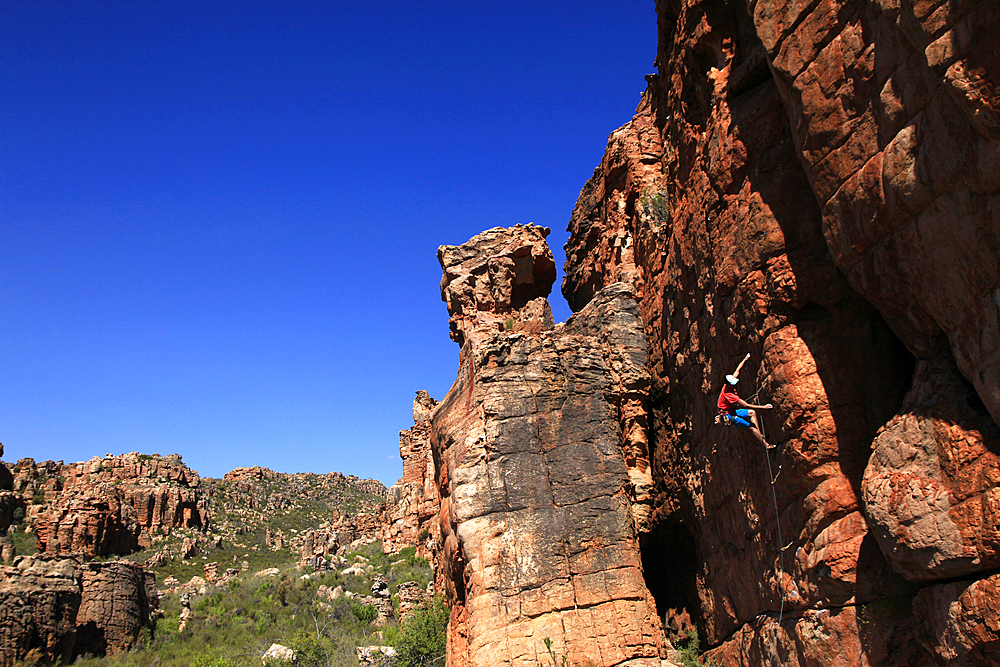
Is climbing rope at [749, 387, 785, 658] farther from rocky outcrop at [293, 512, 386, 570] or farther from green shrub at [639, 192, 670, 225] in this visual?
rocky outcrop at [293, 512, 386, 570]

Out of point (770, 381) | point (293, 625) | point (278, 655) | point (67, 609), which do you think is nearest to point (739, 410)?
point (770, 381)

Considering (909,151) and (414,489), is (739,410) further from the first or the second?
(414,489)

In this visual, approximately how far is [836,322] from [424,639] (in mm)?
14526

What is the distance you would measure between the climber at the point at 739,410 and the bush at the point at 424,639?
39.3 feet

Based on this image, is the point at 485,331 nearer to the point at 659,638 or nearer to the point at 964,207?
the point at 659,638

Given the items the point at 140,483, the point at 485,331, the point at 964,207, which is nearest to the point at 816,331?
the point at 964,207

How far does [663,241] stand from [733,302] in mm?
4544

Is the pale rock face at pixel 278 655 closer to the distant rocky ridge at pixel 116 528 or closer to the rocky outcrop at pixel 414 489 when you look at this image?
the distant rocky ridge at pixel 116 528

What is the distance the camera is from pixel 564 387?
13445 mm

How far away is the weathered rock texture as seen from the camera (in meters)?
6.03

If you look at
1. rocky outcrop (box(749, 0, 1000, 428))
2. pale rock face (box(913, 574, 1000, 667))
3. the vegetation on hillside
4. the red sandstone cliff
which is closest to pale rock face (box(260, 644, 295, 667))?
the vegetation on hillside

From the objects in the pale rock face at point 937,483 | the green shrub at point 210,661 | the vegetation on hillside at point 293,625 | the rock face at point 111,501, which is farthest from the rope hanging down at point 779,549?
the rock face at point 111,501

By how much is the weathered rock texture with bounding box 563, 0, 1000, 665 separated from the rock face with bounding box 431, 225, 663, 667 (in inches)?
50.8

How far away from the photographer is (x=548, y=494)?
12383mm
